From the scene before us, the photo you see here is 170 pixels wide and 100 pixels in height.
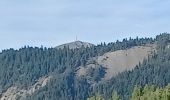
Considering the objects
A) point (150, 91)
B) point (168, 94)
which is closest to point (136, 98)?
point (150, 91)

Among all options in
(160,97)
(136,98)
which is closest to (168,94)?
(160,97)

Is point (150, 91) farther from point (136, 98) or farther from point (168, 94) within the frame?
point (168, 94)

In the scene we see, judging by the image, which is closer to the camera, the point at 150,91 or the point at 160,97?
the point at 160,97

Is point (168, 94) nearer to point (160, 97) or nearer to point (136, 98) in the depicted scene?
point (160, 97)

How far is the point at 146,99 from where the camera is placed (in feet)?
625

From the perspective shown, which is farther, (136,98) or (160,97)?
(136,98)

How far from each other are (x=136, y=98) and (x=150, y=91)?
242 inches

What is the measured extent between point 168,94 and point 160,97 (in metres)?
4.56

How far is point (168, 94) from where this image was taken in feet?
587

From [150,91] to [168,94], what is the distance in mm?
20610

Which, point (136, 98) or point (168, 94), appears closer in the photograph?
point (168, 94)

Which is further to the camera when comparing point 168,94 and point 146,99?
point 146,99

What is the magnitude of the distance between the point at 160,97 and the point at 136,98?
47.6 feet

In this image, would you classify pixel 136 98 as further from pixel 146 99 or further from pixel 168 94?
pixel 168 94
